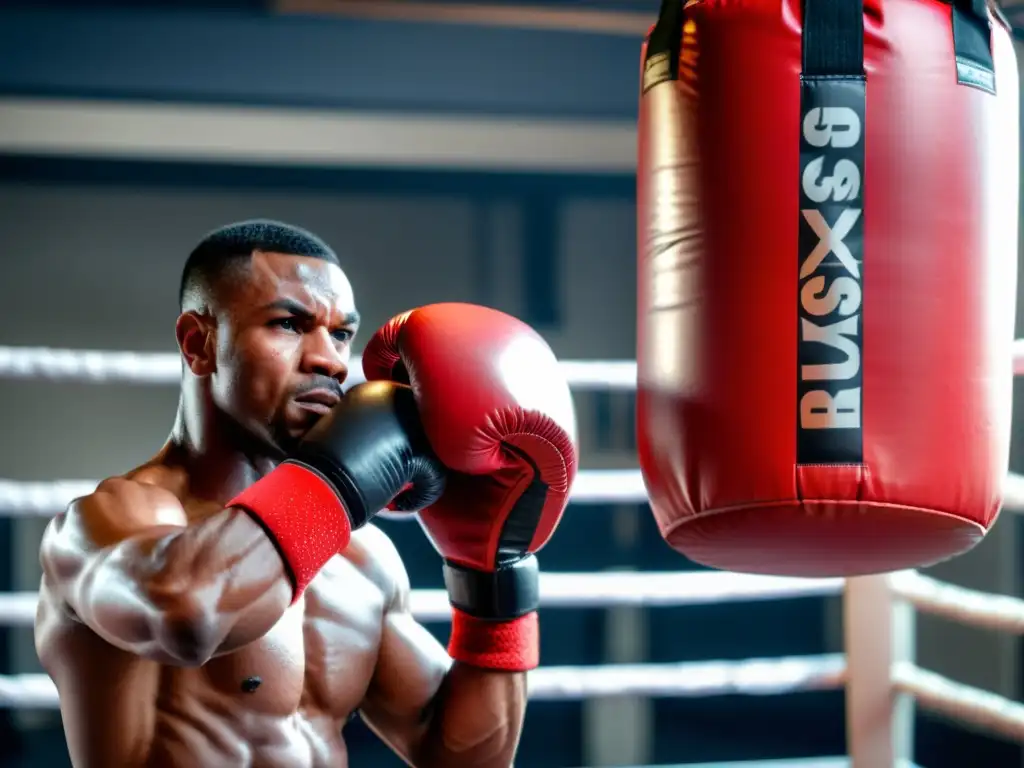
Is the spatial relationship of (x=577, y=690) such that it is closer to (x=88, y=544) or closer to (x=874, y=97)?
(x=88, y=544)

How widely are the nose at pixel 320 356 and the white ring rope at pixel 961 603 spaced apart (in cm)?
123

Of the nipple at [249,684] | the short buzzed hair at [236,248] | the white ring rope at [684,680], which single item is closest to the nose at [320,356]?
the short buzzed hair at [236,248]

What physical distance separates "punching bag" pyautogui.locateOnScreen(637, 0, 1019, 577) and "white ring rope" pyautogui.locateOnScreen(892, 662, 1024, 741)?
2.30ft

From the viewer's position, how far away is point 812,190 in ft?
3.93

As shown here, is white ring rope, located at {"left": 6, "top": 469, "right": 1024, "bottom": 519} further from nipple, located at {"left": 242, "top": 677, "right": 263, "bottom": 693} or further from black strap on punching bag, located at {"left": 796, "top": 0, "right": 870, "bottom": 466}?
black strap on punching bag, located at {"left": 796, "top": 0, "right": 870, "bottom": 466}

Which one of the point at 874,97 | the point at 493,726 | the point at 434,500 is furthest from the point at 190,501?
the point at 874,97

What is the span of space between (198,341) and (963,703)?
1477 mm

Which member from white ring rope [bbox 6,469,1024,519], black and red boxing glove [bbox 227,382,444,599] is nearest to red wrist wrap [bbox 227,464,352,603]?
black and red boxing glove [bbox 227,382,444,599]

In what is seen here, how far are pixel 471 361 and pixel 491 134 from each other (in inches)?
120

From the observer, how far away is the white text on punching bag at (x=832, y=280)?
3.87 ft

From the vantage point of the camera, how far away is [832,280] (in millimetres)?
1186

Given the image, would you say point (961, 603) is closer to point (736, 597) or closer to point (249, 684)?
point (736, 597)

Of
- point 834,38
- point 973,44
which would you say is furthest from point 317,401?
point 973,44

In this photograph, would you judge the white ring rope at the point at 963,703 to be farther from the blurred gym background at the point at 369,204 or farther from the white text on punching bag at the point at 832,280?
the blurred gym background at the point at 369,204
